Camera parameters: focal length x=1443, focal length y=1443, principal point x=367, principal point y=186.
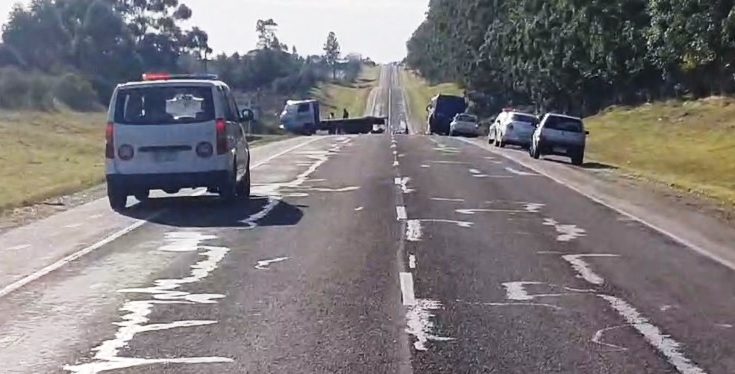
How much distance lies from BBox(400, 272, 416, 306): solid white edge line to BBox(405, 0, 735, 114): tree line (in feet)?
67.4

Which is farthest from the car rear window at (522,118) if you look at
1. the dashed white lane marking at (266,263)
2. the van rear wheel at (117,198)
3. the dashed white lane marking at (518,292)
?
the dashed white lane marking at (518,292)

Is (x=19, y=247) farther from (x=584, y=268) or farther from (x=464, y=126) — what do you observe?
(x=464, y=126)

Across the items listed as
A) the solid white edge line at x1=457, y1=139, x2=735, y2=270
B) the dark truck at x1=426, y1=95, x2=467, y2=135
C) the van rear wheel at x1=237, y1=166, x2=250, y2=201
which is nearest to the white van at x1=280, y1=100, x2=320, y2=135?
the dark truck at x1=426, y1=95, x2=467, y2=135

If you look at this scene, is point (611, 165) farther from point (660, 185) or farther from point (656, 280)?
point (656, 280)

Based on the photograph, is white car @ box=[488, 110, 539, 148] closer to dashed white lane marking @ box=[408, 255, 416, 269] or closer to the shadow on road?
the shadow on road

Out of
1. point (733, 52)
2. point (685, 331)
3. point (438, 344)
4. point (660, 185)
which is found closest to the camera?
point (438, 344)

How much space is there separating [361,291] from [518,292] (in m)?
1.39

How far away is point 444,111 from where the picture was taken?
85.2 metres

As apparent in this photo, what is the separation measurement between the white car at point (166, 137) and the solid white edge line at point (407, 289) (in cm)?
828

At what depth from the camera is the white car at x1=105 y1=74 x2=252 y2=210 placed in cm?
2150

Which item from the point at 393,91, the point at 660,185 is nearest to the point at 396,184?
the point at 660,185

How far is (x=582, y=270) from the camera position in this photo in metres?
14.3

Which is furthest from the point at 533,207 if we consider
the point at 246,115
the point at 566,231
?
the point at 246,115

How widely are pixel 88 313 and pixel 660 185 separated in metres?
20.3
